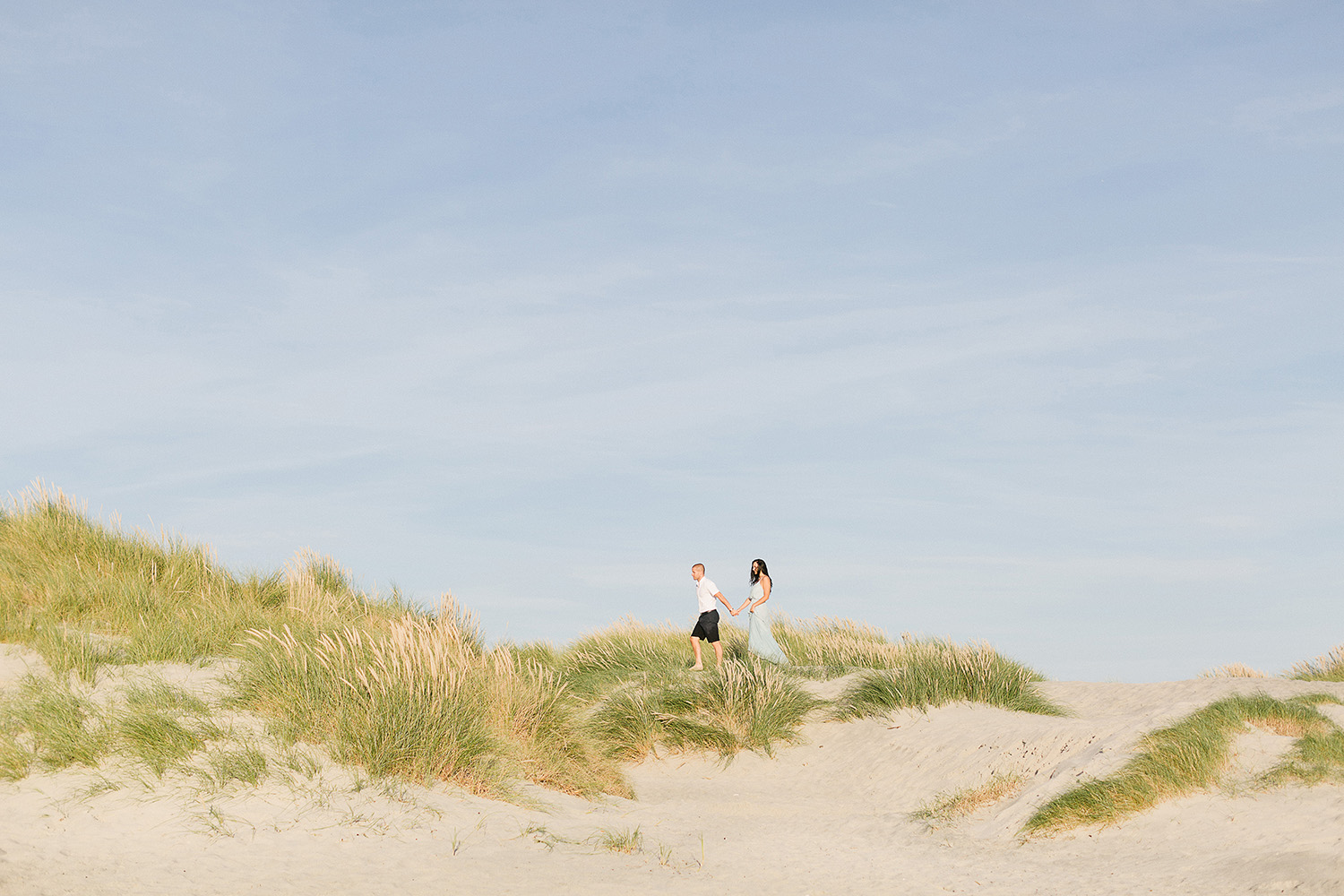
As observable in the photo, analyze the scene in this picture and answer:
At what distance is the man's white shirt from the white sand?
5137mm

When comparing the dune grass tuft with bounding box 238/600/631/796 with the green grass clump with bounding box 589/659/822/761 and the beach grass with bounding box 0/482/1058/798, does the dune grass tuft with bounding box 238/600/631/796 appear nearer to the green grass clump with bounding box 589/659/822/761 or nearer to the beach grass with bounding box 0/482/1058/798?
the beach grass with bounding box 0/482/1058/798

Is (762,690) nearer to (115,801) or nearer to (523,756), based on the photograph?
(523,756)

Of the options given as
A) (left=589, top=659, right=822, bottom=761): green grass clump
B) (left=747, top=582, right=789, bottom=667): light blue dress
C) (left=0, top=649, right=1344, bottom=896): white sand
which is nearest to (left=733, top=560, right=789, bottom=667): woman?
(left=747, top=582, right=789, bottom=667): light blue dress

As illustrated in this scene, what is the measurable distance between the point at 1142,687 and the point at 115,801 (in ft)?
46.6

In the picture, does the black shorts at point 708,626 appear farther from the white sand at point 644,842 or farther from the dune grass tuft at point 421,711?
the dune grass tuft at point 421,711

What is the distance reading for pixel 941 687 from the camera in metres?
13.2

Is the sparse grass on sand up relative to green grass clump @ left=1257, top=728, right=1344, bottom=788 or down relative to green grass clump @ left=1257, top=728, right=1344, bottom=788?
down

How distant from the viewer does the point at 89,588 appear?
11.5 meters

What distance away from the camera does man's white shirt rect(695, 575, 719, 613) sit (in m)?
15.8

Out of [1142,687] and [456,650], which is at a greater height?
[456,650]

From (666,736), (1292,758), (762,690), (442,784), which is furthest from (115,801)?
(1292,758)

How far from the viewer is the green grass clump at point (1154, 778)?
8.89m

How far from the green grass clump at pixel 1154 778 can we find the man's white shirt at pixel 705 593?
719cm

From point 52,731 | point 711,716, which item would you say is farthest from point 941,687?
point 52,731
